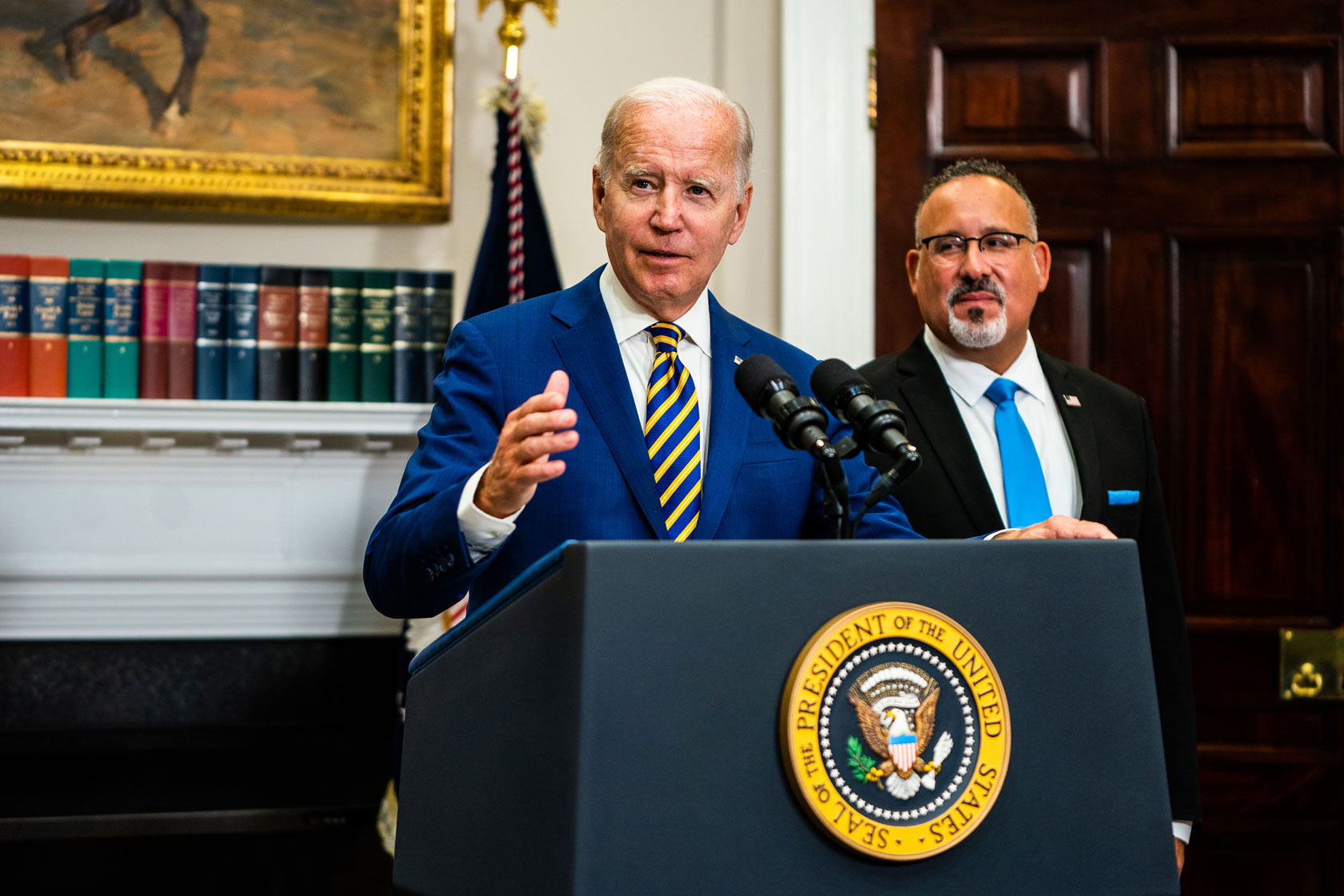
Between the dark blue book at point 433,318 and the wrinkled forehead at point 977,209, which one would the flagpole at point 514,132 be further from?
the wrinkled forehead at point 977,209

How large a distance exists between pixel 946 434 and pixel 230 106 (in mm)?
1933

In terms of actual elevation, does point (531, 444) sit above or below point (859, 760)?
above

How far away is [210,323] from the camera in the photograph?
2729mm

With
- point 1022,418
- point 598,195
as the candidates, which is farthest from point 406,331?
point 1022,418

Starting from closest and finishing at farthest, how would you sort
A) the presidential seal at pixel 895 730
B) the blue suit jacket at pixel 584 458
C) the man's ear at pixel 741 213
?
1. the presidential seal at pixel 895 730
2. the blue suit jacket at pixel 584 458
3. the man's ear at pixel 741 213

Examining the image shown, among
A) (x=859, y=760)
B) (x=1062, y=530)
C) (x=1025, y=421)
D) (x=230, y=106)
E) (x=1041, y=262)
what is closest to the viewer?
(x=859, y=760)

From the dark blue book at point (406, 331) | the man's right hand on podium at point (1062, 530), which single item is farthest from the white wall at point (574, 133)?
the man's right hand on podium at point (1062, 530)

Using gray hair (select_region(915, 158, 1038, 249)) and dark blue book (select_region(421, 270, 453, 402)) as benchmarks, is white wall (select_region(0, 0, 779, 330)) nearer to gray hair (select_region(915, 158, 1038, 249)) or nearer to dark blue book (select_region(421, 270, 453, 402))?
dark blue book (select_region(421, 270, 453, 402))

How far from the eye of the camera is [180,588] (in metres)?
2.84

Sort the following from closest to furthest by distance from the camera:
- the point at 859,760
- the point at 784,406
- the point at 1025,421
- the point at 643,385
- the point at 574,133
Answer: the point at 859,760 → the point at 784,406 → the point at 643,385 → the point at 1025,421 → the point at 574,133

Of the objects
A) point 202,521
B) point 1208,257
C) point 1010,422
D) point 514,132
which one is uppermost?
point 514,132

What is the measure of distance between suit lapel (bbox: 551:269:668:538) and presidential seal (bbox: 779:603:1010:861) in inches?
17.6

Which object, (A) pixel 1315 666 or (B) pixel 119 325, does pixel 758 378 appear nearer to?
(B) pixel 119 325

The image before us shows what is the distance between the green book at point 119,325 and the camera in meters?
Answer: 2.69
